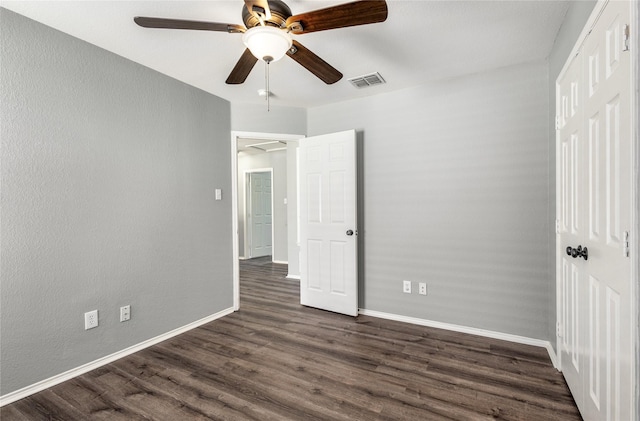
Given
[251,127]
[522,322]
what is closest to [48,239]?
[251,127]

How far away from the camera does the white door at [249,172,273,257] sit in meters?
7.27

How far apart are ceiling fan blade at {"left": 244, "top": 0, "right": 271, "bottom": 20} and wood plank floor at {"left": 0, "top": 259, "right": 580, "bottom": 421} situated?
221 centimetres

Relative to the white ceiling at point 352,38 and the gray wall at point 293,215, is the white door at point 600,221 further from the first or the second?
the gray wall at point 293,215

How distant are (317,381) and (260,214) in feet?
18.7

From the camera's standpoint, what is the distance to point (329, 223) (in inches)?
138

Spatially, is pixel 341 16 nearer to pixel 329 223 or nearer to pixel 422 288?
pixel 329 223

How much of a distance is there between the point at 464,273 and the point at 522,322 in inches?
23.8

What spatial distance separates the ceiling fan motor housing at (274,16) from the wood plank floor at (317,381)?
7.33 ft

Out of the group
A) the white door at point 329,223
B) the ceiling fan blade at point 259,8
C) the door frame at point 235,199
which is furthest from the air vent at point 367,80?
the ceiling fan blade at point 259,8

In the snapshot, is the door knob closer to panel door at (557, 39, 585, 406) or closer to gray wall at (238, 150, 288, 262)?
panel door at (557, 39, 585, 406)

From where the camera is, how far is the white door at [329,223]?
3.34 meters

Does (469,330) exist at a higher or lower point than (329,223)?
lower

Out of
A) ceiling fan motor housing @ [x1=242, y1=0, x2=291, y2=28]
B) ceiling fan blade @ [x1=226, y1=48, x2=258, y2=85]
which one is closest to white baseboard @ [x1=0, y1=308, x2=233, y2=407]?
ceiling fan blade @ [x1=226, y1=48, x2=258, y2=85]

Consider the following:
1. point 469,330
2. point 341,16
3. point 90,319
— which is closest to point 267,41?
point 341,16
